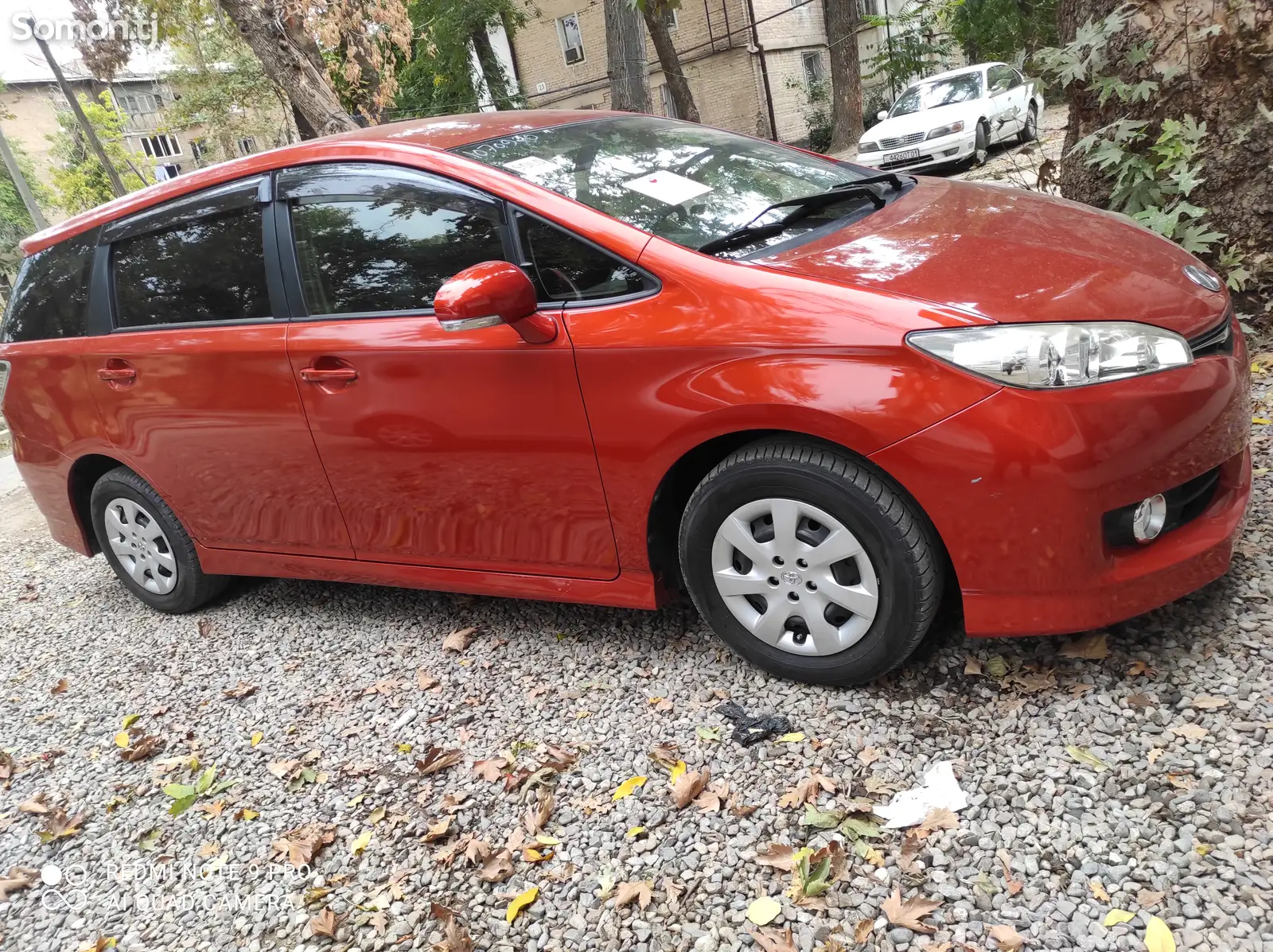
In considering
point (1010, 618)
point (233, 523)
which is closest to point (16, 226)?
point (233, 523)

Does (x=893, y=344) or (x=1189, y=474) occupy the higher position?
(x=893, y=344)

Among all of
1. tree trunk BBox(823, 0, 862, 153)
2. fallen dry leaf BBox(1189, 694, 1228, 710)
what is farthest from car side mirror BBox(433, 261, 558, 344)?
tree trunk BBox(823, 0, 862, 153)

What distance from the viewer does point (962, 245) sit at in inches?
101

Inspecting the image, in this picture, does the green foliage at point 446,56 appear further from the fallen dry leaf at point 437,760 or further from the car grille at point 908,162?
the fallen dry leaf at point 437,760

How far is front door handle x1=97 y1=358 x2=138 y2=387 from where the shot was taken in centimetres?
383

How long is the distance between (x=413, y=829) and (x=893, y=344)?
185cm

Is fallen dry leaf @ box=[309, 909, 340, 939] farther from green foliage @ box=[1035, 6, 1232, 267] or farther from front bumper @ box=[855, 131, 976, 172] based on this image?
front bumper @ box=[855, 131, 976, 172]

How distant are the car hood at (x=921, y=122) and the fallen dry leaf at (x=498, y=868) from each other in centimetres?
1303

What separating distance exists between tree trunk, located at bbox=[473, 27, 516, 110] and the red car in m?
25.3

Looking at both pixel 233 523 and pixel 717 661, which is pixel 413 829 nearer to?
pixel 717 661

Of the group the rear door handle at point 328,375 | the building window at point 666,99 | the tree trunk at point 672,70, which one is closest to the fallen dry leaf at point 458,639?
the rear door handle at point 328,375

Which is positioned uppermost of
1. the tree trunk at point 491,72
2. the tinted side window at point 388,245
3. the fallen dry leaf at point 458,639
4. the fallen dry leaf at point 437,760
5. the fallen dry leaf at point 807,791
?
the tree trunk at point 491,72

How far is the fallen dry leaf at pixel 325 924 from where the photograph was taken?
234cm

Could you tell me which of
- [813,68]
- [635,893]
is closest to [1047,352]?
[635,893]
